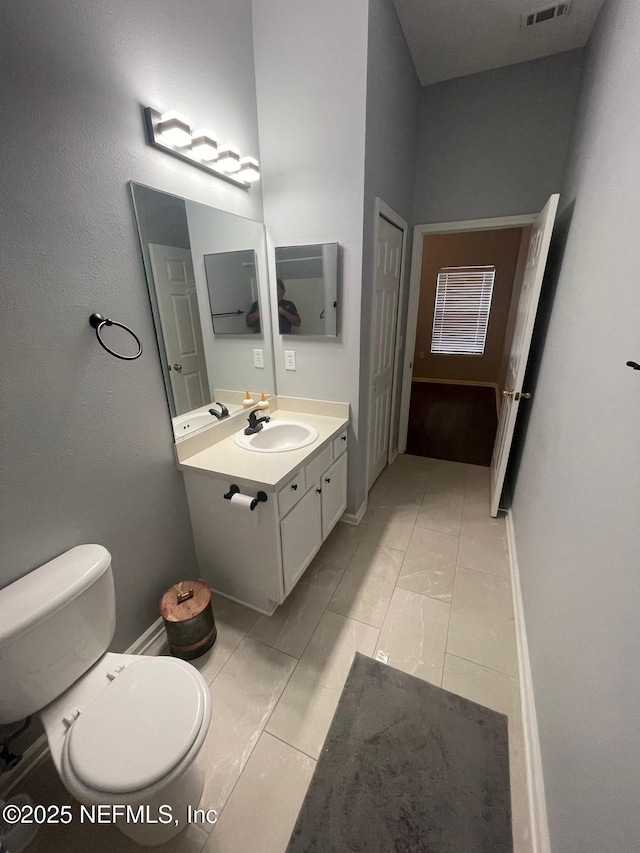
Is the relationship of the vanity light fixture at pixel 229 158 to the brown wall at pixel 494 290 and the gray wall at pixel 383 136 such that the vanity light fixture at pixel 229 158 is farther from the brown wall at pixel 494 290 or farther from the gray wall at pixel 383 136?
the brown wall at pixel 494 290

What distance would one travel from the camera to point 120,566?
1406 mm

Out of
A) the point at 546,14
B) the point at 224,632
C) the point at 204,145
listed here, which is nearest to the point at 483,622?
the point at 224,632

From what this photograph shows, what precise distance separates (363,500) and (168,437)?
1.49 metres

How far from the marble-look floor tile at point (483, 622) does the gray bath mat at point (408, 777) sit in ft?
0.76

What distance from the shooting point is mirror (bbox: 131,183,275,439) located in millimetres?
1419

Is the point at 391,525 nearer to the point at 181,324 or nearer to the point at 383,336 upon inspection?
the point at 383,336

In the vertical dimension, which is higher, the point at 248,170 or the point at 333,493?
the point at 248,170

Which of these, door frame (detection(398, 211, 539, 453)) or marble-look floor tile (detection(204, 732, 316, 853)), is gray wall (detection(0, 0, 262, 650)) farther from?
door frame (detection(398, 211, 539, 453))

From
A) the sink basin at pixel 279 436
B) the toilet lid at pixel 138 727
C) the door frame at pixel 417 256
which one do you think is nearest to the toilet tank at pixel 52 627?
the toilet lid at pixel 138 727

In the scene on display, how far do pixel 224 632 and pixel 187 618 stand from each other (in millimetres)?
311

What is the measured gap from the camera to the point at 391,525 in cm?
240

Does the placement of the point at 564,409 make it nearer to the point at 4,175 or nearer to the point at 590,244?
the point at 590,244

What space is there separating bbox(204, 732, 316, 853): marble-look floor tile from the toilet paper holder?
86cm

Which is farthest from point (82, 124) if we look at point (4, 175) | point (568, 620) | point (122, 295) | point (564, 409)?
point (568, 620)
